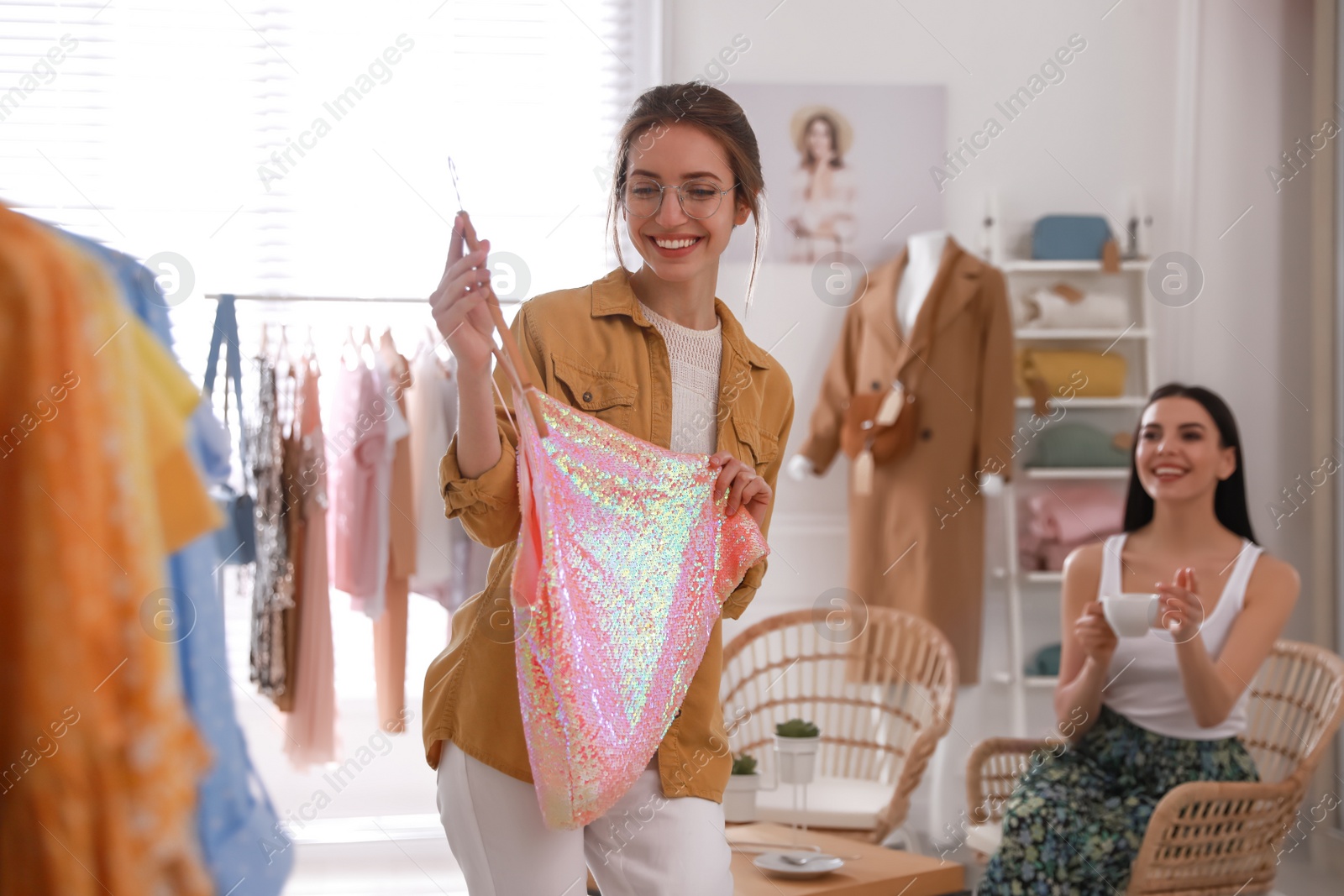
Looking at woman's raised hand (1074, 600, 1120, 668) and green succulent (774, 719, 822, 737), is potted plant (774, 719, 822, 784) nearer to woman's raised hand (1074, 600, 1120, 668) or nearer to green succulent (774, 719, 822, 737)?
green succulent (774, 719, 822, 737)

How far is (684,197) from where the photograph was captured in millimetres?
1354

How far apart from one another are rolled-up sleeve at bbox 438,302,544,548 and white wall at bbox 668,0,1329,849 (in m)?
2.53

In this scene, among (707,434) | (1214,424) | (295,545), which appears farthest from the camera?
(295,545)

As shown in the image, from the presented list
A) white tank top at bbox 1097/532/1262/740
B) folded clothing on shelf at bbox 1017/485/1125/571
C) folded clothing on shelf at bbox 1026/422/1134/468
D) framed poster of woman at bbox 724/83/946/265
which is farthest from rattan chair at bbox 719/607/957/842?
framed poster of woman at bbox 724/83/946/265

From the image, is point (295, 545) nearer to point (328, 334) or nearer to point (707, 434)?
point (328, 334)

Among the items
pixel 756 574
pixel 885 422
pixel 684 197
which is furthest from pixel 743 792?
pixel 684 197

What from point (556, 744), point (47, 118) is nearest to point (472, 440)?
point (556, 744)

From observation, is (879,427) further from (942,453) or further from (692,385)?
(692,385)

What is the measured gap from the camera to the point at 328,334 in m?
3.53

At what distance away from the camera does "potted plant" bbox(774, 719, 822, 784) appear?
258 cm

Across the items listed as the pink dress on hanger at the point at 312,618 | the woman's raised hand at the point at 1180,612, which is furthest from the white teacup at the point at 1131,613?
the pink dress on hanger at the point at 312,618

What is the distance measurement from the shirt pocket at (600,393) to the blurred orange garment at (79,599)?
658mm

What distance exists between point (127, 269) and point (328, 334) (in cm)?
289

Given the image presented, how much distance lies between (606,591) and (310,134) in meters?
2.73
